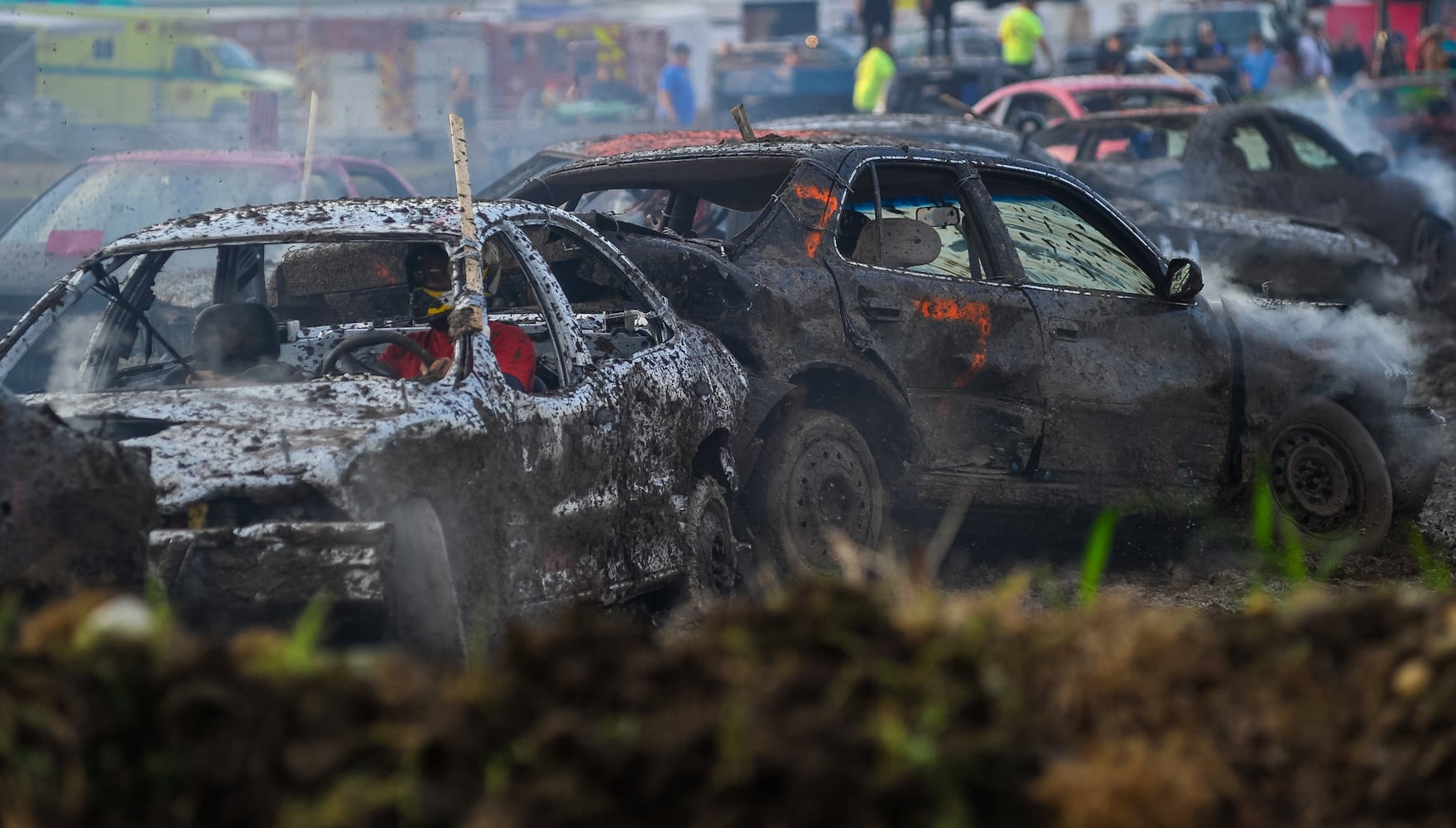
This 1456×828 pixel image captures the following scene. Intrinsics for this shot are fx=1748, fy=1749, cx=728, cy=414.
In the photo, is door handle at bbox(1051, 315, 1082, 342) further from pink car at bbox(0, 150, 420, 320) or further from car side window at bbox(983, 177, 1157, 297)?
pink car at bbox(0, 150, 420, 320)

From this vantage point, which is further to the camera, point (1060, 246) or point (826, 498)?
point (1060, 246)

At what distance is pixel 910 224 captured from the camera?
6531mm

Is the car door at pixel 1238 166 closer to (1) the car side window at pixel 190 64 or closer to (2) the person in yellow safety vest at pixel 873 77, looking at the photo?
(2) the person in yellow safety vest at pixel 873 77

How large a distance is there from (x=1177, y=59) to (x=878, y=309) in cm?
1851

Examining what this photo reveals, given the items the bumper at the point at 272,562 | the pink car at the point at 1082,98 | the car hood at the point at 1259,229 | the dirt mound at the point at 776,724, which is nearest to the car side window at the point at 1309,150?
the car hood at the point at 1259,229

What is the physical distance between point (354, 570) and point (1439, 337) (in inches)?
429

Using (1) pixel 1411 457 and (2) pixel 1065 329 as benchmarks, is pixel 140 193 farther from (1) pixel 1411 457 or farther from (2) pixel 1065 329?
(1) pixel 1411 457

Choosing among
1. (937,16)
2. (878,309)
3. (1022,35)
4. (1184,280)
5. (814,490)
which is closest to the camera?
(814,490)

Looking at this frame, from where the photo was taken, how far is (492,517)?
4.59m

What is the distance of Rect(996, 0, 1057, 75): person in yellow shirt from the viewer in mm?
20469

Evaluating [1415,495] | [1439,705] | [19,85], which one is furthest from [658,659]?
[19,85]

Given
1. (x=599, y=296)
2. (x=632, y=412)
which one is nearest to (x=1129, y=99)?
(x=599, y=296)

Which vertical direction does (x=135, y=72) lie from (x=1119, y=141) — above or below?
above

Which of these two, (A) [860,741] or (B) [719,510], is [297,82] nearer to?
(B) [719,510]
